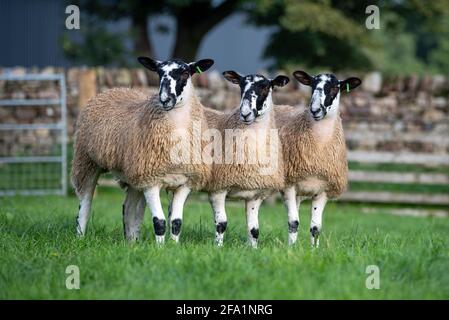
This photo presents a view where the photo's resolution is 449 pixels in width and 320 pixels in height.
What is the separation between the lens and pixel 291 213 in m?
8.05

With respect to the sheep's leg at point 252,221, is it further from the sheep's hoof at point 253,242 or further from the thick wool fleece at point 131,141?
the thick wool fleece at point 131,141

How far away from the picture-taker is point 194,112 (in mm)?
7840

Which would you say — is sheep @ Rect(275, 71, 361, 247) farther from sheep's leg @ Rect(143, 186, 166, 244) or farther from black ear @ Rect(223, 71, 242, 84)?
sheep's leg @ Rect(143, 186, 166, 244)

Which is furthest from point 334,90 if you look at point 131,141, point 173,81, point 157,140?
point 131,141

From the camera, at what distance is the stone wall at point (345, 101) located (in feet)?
53.6

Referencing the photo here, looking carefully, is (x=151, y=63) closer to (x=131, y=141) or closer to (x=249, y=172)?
(x=131, y=141)

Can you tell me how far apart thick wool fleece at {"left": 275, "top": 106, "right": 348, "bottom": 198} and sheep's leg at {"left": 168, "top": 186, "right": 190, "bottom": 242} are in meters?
1.01

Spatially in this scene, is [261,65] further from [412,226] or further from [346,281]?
[346,281]

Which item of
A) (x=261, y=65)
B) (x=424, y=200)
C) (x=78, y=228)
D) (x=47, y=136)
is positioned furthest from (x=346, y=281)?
(x=261, y=65)

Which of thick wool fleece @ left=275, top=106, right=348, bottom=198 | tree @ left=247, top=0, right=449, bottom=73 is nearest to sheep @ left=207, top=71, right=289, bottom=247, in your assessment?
thick wool fleece @ left=275, top=106, right=348, bottom=198

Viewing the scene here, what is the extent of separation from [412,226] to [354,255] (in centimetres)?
590

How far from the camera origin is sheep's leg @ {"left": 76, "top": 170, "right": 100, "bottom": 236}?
8.70m
